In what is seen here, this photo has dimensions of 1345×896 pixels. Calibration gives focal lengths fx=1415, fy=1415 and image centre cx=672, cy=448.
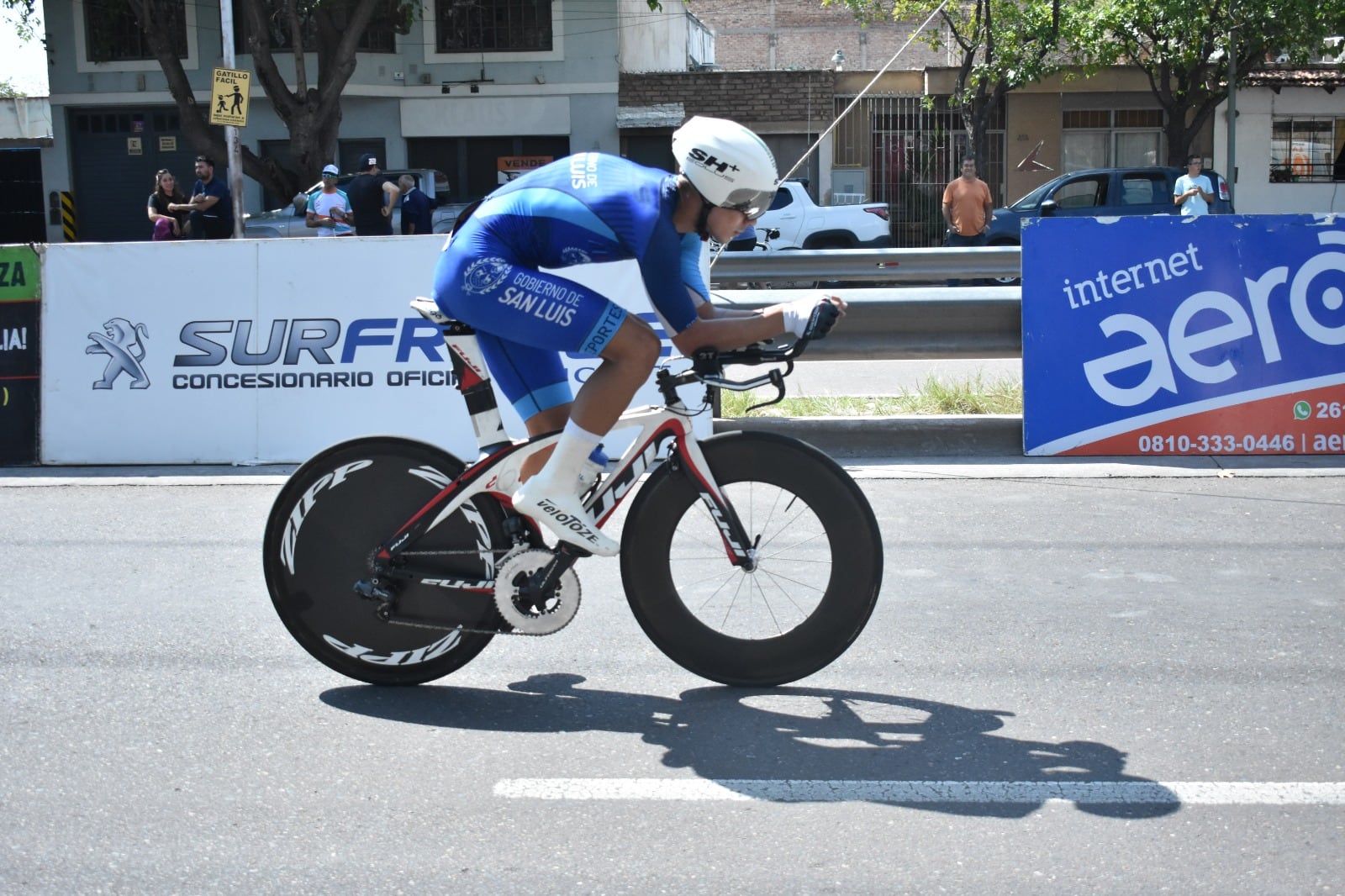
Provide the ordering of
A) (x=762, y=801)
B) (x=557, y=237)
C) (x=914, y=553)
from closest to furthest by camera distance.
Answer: (x=762, y=801), (x=557, y=237), (x=914, y=553)

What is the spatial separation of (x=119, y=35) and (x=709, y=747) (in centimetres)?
3046

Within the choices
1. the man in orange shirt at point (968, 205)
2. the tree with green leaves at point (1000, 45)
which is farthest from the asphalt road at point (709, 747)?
the tree with green leaves at point (1000, 45)

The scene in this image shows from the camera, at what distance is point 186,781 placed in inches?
150

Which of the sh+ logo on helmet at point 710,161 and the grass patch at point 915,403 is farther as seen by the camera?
the grass patch at point 915,403

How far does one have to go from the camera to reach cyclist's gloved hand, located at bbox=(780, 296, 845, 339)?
383cm

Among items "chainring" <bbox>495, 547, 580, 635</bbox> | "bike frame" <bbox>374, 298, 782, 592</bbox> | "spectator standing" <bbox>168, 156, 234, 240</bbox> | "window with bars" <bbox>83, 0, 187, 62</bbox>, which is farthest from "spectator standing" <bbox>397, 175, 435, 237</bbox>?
"chainring" <bbox>495, 547, 580, 635</bbox>

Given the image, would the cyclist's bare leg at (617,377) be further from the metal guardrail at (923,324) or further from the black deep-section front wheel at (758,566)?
the metal guardrail at (923,324)

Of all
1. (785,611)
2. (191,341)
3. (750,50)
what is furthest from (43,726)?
(750,50)

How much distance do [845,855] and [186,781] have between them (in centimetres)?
178

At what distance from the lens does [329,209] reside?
1788cm

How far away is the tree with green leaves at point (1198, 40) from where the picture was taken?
26.3 m

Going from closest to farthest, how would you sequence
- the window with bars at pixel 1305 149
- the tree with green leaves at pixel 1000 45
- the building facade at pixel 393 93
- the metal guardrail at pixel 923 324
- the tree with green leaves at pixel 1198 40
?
the metal guardrail at pixel 923 324 → the tree with green leaves at pixel 1198 40 → the tree with green leaves at pixel 1000 45 → the building facade at pixel 393 93 → the window with bars at pixel 1305 149

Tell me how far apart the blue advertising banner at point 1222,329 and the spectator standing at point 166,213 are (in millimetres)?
12074

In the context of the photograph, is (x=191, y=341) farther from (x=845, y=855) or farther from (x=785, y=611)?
(x=845, y=855)
